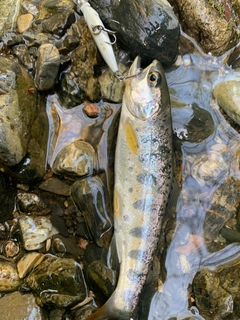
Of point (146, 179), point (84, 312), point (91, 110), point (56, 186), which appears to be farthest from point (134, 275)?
point (91, 110)

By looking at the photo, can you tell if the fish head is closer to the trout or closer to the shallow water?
the trout

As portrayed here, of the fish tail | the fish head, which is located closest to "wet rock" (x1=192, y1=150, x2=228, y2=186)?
the fish head

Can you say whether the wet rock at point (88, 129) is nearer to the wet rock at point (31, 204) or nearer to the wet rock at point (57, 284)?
the wet rock at point (31, 204)

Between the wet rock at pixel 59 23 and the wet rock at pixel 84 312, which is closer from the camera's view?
the wet rock at pixel 84 312

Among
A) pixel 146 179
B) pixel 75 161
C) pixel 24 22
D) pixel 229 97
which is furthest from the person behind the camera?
pixel 229 97

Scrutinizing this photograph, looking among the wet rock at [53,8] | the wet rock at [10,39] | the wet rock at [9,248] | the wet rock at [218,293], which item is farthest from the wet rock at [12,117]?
the wet rock at [218,293]

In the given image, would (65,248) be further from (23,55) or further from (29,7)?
(29,7)
